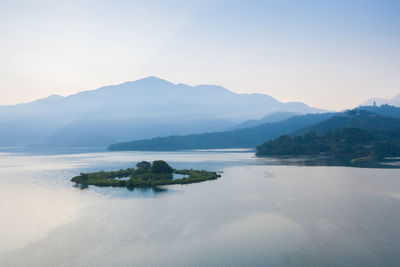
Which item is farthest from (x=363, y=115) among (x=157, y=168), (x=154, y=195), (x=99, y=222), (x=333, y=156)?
(x=99, y=222)

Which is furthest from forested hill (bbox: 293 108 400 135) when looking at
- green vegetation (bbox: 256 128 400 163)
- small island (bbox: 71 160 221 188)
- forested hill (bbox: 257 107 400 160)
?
small island (bbox: 71 160 221 188)

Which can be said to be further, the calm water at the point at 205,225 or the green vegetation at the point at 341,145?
the green vegetation at the point at 341,145

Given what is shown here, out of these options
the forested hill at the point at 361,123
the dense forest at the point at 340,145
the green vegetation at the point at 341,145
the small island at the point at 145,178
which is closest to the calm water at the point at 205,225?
the small island at the point at 145,178

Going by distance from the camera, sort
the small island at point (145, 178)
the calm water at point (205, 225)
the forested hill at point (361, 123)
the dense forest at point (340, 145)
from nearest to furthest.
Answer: the calm water at point (205, 225)
the small island at point (145, 178)
the dense forest at point (340, 145)
the forested hill at point (361, 123)

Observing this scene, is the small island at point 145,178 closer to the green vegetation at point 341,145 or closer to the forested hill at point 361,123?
the green vegetation at point 341,145

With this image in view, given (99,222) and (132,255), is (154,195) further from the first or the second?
(132,255)

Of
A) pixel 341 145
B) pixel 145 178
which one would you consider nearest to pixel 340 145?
pixel 341 145
